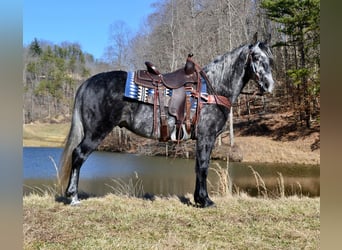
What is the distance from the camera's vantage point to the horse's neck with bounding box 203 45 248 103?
4.20 m

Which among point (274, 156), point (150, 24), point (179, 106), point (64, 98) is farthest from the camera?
point (64, 98)

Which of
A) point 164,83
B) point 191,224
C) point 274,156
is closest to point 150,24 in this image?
point 274,156

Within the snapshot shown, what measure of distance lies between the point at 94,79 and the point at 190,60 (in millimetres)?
1229

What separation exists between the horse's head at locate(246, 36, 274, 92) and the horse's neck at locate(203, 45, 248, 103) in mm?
171

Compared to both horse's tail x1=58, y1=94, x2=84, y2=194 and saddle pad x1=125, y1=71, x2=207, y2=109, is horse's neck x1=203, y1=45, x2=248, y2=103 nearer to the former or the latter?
saddle pad x1=125, y1=71, x2=207, y2=109

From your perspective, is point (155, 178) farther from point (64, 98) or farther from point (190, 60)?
point (64, 98)

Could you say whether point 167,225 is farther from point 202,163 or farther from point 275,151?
point 275,151

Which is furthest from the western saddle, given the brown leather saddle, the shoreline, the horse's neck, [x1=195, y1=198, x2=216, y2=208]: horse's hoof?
the shoreline

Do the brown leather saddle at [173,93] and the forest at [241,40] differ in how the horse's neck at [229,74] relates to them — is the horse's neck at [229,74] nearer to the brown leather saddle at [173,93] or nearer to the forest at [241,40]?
the brown leather saddle at [173,93]

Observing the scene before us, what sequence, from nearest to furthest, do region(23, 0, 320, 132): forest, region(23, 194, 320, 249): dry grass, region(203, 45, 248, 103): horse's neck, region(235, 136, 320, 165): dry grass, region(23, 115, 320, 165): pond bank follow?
region(23, 194, 320, 249): dry grass, region(203, 45, 248, 103): horse's neck, region(23, 0, 320, 132): forest, region(235, 136, 320, 165): dry grass, region(23, 115, 320, 165): pond bank

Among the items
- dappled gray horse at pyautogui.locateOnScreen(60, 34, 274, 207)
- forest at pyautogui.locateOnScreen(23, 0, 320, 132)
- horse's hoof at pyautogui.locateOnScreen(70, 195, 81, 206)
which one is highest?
forest at pyautogui.locateOnScreen(23, 0, 320, 132)

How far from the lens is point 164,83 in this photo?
13.2 ft

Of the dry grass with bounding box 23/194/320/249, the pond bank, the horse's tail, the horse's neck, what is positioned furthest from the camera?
the pond bank

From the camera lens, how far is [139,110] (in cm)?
406
